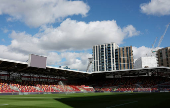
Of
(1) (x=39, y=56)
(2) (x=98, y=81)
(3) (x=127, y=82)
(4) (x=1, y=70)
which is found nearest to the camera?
(1) (x=39, y=56)

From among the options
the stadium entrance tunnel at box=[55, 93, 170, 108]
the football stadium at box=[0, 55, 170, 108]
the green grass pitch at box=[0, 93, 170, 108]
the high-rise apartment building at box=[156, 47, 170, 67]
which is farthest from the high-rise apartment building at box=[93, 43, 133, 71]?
the green grass pitch at box=[0, 93, 170, 108]

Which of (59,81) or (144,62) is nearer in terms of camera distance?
(59,81)

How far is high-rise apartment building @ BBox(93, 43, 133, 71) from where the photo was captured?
569 ft

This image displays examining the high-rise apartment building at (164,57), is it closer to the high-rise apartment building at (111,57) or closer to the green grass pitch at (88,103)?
the high-rise apartment building at (111,57)

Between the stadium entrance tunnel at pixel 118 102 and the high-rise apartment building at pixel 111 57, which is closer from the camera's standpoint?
the stadium entrance tunnel at pixel 118 102

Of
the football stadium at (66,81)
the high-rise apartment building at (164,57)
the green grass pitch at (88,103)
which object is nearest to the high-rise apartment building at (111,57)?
the high-rise apartment building at (164,57)

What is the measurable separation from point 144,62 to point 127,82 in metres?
115

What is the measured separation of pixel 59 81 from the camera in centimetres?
8475

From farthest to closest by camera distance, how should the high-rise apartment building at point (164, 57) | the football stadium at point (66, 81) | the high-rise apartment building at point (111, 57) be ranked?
1. the high-rise apartment building at point (111, 57)
2. the high-rise apartment building at point (164, 57)
3. the football stadium at point (66, 81)

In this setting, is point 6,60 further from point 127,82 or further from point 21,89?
point 127,82

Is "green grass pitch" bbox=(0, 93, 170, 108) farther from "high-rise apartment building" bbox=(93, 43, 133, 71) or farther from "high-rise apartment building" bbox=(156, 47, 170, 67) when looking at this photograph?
"high-rise apartment building" bbox=(156, 47, 170, 67)

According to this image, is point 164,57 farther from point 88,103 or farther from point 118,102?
point 88,103

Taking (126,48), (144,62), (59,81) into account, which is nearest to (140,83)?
(59,81)

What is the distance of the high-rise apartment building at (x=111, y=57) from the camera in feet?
569
